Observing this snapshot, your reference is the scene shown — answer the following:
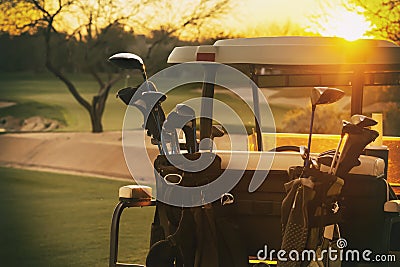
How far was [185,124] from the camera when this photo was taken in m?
4.80

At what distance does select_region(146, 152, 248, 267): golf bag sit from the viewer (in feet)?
14.7

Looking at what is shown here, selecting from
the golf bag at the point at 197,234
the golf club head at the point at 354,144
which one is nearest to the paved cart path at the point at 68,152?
the golf bag at the point at 197,234

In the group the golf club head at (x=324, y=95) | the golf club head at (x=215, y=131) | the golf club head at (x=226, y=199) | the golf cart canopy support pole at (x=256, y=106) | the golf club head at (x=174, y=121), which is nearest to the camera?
the golf club head at (x=324, y=95)

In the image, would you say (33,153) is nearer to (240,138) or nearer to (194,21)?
(194,21)

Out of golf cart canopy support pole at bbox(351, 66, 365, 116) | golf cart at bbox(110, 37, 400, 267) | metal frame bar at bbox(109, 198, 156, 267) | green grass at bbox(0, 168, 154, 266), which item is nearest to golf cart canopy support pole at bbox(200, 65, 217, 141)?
golf cart at bbox(110, 37, 400, 267)

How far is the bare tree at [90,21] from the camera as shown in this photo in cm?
2569

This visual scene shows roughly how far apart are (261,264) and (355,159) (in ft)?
2.49

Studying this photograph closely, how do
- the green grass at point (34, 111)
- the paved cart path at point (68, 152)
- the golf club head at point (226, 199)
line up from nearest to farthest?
the golf club head at point (226, 199)
the paved cart path at point (68, 152)
the green grass at point (34, 111)

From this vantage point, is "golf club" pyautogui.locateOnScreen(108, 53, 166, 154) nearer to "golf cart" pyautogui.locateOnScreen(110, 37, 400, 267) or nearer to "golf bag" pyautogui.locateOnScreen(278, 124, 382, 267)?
"golf cart" pyautogui.locateOnScreen(110, 37, 400, 267)

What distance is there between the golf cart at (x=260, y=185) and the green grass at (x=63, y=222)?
3.88 meters

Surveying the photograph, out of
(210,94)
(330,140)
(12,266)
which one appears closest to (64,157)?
(12,266)

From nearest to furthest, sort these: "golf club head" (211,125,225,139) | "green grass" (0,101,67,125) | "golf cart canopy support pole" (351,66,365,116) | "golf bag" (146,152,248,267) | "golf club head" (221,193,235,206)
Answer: "golf bag" (146,152,248,267)
"golf club head" (221,193,235,206)
"golf club head" (211,125,225,139)
"golf cart canopy support pole" (351,66,365,116)
"green grass" (0,101,67,125)

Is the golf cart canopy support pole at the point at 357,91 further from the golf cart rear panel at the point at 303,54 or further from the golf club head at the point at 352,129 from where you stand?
the golf club head at the point at 352,129

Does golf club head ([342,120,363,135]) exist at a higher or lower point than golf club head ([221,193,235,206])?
higher
